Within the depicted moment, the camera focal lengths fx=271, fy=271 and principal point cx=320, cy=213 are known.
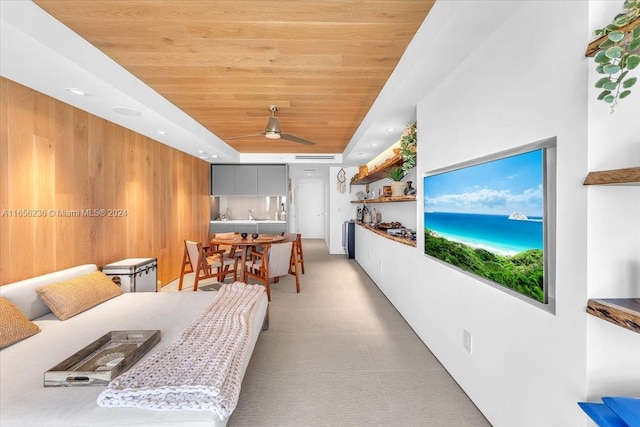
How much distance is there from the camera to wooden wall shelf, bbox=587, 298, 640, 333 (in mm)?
824

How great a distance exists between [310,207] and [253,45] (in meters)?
8.05

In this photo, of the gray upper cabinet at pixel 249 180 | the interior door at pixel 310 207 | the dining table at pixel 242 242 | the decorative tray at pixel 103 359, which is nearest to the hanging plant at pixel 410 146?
the dining table at pixel 242 242

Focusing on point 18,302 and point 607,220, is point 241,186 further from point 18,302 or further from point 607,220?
point 607,220

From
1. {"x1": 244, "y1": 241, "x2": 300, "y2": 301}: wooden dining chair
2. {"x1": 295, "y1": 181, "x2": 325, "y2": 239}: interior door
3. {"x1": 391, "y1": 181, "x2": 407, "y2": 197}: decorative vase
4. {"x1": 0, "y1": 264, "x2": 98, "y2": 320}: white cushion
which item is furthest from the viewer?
{"x1": 295, "y1": 181, "x2": 325, "y2": 239}: interior door

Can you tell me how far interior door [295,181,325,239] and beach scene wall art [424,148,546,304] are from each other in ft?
26.1

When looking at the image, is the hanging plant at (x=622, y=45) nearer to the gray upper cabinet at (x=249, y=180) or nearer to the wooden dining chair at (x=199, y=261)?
the wooden dining chair at (x=199, y=261)

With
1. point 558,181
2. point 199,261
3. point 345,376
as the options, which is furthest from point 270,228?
point 558,181

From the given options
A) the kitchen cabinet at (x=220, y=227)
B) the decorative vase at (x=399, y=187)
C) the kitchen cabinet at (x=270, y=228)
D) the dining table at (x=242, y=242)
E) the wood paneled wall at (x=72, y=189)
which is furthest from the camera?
the kitchen cabinet at (x=270, y=228)

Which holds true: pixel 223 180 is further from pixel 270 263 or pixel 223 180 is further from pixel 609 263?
pixel 609 263

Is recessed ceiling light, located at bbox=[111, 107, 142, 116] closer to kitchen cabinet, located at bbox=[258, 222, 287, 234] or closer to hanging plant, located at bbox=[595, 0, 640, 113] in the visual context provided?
hanging plant, located at bbox=[595, 0, 640, 113]

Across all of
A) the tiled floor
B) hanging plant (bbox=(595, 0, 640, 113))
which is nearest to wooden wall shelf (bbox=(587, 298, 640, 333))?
hanging plant (bbox=(595, 0, 640, 113))

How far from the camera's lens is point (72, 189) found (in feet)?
8.69

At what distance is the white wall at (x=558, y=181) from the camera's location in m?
1.06

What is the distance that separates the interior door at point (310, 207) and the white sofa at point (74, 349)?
7434 millimetres
